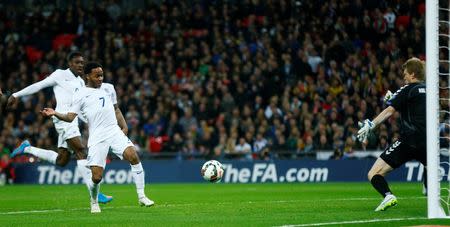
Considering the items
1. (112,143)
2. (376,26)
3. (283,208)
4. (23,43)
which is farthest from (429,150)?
(23,43)

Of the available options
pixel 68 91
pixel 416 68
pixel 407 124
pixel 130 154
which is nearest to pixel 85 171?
pixel 68 91

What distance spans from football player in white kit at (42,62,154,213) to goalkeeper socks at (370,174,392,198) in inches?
147

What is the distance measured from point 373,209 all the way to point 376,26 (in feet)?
55.4

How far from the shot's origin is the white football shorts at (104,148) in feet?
46.1

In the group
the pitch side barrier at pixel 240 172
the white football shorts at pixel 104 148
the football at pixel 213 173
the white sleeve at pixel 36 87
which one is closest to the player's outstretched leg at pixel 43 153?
the white sleeve at pixel 36 87

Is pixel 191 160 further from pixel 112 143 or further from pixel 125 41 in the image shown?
pixel 112 143

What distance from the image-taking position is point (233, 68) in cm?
3066

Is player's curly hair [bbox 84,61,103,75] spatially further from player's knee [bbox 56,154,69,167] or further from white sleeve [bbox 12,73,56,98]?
player's knee [bbox 56,154,69,167]

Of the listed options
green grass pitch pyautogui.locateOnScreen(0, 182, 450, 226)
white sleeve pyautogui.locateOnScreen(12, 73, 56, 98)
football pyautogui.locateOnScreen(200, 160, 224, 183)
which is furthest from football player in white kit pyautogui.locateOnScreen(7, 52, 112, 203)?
football pyautogui.locateOnScreen(200, 160, 224, 183)

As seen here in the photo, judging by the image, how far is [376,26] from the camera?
29.9m

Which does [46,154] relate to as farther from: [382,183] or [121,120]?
[382,183]

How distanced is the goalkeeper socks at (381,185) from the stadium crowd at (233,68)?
508 inches

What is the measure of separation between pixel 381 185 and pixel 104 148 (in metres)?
4.22

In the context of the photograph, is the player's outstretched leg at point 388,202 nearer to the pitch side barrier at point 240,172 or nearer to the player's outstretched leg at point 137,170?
the player's outstretched leg at point 137,170
